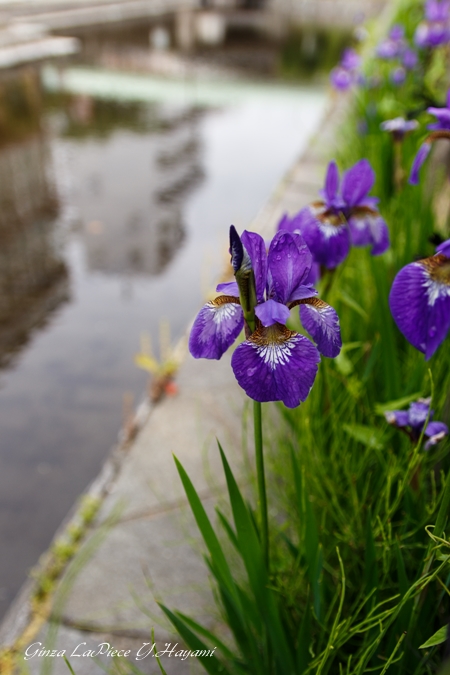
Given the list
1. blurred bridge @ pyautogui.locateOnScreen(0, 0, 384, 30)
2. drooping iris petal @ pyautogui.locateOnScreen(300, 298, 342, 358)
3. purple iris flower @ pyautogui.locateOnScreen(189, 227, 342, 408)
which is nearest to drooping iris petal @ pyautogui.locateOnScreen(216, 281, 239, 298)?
purple iris flower @ pyautogui.locateOnScreen(189, 227, 342, 408)

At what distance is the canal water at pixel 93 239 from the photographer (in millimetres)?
2336

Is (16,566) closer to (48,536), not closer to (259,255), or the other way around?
(48,536)

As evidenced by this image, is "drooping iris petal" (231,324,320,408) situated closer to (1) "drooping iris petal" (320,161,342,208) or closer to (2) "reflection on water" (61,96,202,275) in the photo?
(1) "drooping iris petal" (320,161,342,208)

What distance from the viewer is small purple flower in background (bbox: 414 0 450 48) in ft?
10.1

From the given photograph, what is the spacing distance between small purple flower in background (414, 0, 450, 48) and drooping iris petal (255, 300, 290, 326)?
309cm

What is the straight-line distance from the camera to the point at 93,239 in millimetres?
4012

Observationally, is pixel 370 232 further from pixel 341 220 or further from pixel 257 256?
pixel 257 256

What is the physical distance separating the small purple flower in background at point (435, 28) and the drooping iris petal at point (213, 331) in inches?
121

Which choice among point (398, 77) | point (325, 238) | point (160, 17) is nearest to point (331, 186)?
point (325, 238)

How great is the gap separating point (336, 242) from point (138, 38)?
13.5 m

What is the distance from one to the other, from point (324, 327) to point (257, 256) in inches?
6.0

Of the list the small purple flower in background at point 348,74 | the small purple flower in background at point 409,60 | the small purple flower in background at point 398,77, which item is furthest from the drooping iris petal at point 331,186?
the small purple flower in background at point 348,74

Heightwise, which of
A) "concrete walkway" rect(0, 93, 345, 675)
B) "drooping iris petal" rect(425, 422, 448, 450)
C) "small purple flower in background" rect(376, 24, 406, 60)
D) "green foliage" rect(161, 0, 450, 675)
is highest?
"small purple flower in background" rect(376, 24, 406, 60)

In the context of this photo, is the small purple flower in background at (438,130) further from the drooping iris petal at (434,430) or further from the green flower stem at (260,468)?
the green flower stem at (260,468)
